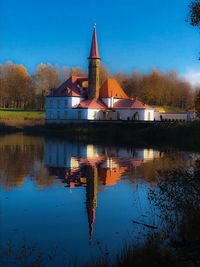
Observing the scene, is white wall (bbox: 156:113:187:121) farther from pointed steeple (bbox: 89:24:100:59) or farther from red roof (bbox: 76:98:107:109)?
pointed steeple (bbox: 89:24:100:59)

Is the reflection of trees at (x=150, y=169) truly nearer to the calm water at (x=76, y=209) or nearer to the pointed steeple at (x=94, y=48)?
the calm water at (x=76, y=209)

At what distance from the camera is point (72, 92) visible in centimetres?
7712

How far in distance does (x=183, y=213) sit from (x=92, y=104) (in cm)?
6379

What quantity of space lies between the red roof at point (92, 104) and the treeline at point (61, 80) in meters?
19.6

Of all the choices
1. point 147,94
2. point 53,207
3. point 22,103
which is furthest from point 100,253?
point 22,103

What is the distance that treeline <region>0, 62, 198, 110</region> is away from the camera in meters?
94.5

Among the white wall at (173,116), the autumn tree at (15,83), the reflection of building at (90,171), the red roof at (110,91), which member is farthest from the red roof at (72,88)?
the reflection of building at (90,171)

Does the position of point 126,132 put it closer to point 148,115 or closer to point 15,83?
point 148,115

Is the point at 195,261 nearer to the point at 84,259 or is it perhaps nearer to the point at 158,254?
the point at 158,254

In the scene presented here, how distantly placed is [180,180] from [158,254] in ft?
16.2

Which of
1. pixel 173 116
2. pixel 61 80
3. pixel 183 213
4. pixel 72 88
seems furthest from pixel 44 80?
pixel 183 213

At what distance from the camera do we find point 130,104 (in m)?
74.9

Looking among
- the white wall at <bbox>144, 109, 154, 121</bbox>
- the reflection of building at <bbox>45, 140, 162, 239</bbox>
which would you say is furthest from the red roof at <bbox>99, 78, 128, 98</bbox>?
the reflection of building at <bbox>45, 140, 162, 239</bbox>

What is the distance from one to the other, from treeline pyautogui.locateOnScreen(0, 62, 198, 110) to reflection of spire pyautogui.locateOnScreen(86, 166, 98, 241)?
7052 centimetres
